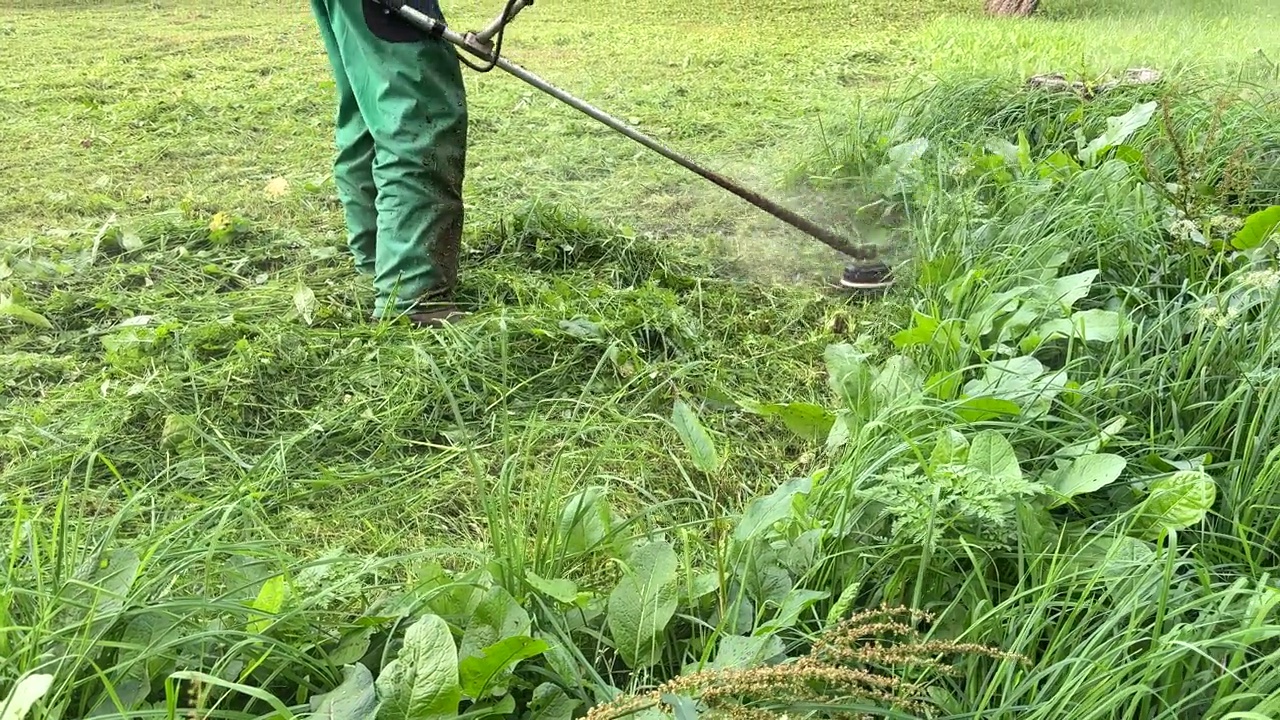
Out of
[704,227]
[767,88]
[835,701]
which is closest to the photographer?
[835,701]

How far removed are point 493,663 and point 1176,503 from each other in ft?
2.43

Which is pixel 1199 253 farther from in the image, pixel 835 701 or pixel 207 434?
pixel 207 434

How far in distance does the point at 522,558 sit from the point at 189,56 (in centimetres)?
424

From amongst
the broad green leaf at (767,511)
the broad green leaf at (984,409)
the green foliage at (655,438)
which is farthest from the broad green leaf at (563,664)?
the broad green leaf at (984,409)

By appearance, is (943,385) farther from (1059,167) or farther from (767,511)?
(1059,167)

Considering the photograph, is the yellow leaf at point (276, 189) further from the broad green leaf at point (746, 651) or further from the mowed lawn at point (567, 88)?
the broad green leaf at point (746, 651)

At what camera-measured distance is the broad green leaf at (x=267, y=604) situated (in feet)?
2.75

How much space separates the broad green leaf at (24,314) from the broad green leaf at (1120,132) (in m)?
2.26

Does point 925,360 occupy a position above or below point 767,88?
below

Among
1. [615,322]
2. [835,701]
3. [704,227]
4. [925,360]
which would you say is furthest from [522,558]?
[704,227]

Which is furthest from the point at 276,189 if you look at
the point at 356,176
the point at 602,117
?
the point at 602,117

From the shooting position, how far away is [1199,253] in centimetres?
152

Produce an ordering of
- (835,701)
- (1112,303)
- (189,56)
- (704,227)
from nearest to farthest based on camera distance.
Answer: (835,701)
(1112,303)
(704,227)
(189,56)

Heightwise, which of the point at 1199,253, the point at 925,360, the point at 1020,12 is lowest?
the point at 925,360
